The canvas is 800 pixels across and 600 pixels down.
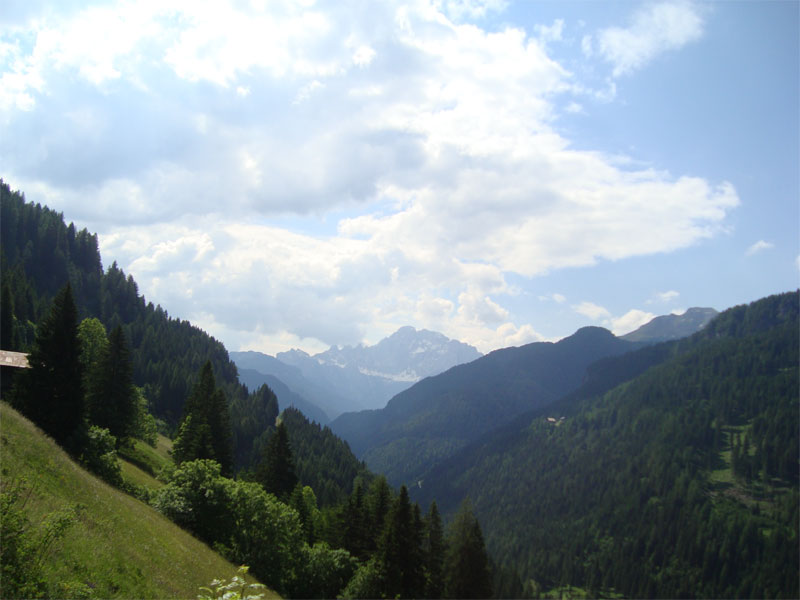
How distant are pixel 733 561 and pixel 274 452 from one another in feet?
697

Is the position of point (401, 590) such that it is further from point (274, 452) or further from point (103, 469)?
point (103, 469)

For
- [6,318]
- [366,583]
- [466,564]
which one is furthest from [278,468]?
[6,318]

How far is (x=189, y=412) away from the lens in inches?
2739

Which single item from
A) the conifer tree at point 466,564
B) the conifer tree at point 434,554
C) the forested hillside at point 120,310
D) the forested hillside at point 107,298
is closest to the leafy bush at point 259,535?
the conifer tree at point 434,554

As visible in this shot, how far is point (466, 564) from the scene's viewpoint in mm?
58188

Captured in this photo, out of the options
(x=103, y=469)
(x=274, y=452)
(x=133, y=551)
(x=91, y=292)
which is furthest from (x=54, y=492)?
(x=91, y=292)

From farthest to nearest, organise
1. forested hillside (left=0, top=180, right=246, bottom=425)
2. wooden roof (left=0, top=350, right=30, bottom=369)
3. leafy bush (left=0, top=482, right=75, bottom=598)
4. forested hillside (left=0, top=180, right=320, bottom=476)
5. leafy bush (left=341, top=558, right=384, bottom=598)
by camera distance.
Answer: forested hillside (left=0, top=180, right=246, bottom=425) < forested hillside (left=0, top=180, right=320, bottom=476) < leafy bush (left=341, top=558, right=384, bottom=598) < wooden roof (left=0, top=350, right=30, bottom=369) < leafy bush (left=0, top=482, right=75, bottom=598)

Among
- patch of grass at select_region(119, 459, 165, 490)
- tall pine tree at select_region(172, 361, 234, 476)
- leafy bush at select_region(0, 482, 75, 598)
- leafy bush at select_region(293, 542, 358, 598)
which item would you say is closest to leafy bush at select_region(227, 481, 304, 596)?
leafy bush at select_region(293, 542, 358, 598)

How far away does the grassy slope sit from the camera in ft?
58.8

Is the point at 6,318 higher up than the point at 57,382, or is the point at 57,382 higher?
the point at 6,318

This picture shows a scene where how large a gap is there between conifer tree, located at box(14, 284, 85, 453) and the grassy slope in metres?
10.2

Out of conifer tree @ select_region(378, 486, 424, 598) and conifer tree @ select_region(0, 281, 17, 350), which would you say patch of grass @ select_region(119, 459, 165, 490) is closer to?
conifer tree @ select_region(378, 486, 424, 598)

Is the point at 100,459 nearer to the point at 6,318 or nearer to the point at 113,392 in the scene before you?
the point at 113,392

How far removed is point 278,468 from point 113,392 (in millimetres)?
24229
